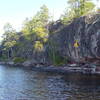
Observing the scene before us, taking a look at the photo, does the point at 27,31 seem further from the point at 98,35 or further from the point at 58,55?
the point at 98,35

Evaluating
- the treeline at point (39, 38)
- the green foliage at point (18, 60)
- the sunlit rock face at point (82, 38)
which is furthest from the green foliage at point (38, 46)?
the green foliage at point (18, 60)

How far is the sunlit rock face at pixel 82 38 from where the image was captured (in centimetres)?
6894

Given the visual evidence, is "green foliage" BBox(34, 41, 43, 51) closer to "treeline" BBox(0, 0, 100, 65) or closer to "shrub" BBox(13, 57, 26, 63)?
"treeline" BBox(0, 0, 100, 65)

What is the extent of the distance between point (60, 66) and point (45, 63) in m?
11.6

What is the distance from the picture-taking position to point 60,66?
84188mm

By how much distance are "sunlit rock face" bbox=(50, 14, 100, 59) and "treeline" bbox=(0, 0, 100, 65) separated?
5.49 m

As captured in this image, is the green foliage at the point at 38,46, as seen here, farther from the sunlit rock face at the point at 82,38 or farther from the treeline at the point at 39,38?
the sunlit rock face at the point at 82,38

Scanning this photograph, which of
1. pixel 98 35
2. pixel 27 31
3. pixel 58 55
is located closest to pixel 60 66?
pixel 58 55

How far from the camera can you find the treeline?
303 feet

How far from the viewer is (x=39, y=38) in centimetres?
10294

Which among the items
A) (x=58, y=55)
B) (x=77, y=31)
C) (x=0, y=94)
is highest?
(x=77, y=31)

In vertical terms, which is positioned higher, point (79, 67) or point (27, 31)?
point (27, 31)

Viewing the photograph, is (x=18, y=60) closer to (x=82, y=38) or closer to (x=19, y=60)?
(x=19, y=60)

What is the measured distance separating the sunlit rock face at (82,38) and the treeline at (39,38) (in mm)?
5491
